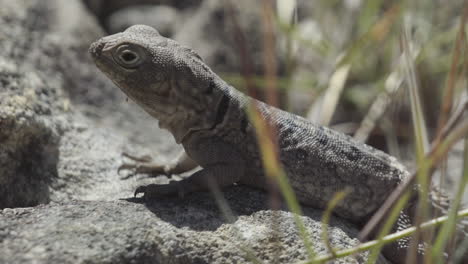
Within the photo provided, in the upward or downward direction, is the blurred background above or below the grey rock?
above

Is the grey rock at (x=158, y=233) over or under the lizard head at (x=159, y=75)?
under

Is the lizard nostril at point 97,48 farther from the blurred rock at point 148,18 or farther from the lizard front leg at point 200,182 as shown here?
the blurred rock at point 148,18

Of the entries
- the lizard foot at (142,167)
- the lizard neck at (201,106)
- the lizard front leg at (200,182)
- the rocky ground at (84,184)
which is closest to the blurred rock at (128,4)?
the rocky ground at (84,184)

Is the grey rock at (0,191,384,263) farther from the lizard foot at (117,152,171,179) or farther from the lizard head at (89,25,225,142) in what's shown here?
the lizard foot at (117,152,171,179)

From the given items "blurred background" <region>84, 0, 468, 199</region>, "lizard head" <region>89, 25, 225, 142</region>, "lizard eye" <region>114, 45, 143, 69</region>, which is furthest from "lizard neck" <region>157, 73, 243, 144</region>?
"blurred background" <region>84, 0, 468, 199</region>

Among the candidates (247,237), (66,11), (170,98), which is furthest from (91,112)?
(247,237)

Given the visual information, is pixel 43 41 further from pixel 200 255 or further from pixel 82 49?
pixel 200 255

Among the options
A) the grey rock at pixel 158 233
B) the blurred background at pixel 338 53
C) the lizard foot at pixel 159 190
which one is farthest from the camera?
the blurred background at pixel 338 53

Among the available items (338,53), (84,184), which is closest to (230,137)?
(84,184)

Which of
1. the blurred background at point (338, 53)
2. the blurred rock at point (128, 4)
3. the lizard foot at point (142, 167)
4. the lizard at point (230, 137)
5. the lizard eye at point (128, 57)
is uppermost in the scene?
the blurred rock at point (128, 4)
